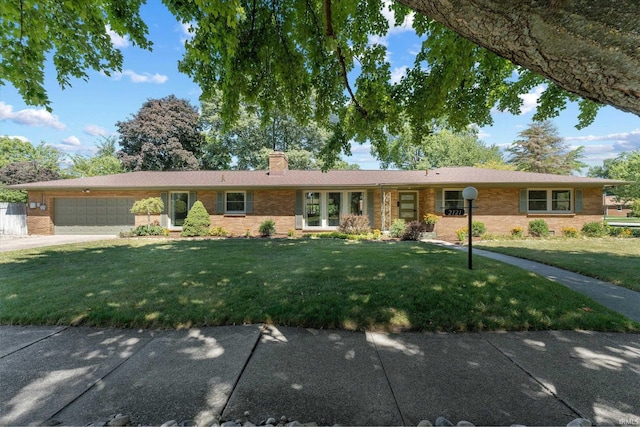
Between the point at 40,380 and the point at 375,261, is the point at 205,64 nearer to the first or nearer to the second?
the point at 40,380

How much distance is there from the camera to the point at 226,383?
98.7 inches

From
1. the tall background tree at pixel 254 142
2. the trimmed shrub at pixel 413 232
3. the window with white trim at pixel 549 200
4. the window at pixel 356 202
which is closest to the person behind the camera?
the trimmed shrub at pixel 413 232

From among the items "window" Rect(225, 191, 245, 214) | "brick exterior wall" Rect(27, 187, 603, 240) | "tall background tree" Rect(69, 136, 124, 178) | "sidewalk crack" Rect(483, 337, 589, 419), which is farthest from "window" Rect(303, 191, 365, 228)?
"tall background tree" Rect(69, 136, 124, 178)

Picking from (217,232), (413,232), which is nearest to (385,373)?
(413,232)

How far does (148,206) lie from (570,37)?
648 inches

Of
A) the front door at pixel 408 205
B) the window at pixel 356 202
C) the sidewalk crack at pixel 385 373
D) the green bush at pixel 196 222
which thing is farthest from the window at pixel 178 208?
the sidewalk crack at pixel 385 373

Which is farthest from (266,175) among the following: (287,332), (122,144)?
(122,144)

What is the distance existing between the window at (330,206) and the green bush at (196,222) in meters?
5.21

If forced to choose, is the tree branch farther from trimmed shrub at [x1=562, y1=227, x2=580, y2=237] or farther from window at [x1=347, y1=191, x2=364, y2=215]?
trimmed shrub at [x1=562, y1=227, x2=580, y2=237]

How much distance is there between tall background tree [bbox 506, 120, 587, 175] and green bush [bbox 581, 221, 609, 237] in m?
26.6

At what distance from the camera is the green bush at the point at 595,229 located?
13.8 meters

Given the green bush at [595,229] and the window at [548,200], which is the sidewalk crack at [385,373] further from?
the green bush at [595,229]

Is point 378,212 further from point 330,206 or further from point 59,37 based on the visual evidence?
point 59,37

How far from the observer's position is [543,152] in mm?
38219
